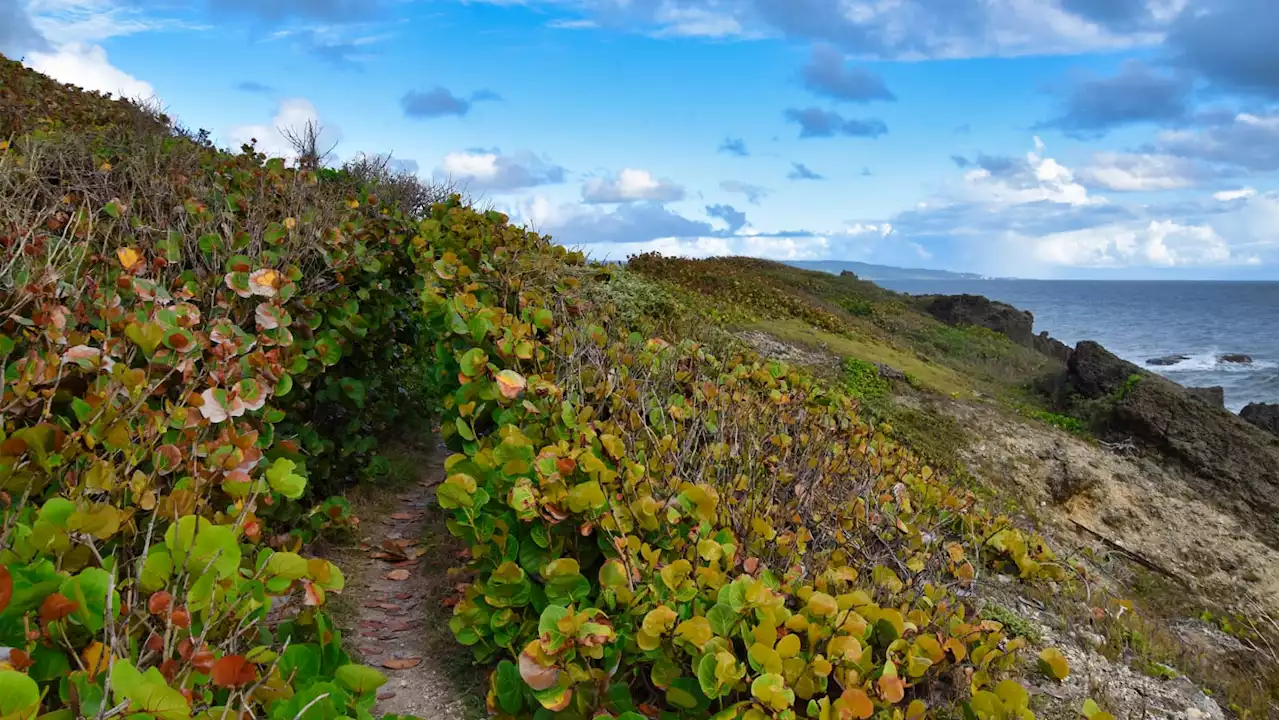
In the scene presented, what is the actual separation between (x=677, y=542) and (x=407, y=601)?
298 cm

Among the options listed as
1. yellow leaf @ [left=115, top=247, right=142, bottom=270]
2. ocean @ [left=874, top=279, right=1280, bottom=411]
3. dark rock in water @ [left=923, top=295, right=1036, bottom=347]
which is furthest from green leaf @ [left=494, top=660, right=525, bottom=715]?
ocean @ [left=874, top=279, right=1280, bottom=411]

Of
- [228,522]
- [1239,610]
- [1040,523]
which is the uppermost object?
[228,522]

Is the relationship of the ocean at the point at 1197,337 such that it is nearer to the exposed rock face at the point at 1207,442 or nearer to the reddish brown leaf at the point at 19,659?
the exposed rock face at the point at 1207,442

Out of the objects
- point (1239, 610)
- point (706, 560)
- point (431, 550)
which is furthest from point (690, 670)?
point (1239, 610)

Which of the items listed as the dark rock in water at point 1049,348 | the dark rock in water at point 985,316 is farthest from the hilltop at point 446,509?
the dark rock in water at point 1049,348

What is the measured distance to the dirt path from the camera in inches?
165

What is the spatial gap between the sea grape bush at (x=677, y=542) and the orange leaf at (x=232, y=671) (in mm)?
1163

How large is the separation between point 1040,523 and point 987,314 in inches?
854

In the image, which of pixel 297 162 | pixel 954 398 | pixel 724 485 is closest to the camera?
pixel 724 485

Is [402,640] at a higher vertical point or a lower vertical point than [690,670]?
lower

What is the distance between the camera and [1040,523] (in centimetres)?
885

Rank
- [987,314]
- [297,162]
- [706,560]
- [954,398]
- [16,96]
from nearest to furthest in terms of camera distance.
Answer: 1. [706,560]
2. [297,162]
3. [16,96]
4. [954,398]
5. [987,314]

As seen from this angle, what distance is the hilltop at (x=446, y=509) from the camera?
84.0 inches

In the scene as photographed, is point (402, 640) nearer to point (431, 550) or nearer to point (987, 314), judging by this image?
point (431, 550)
